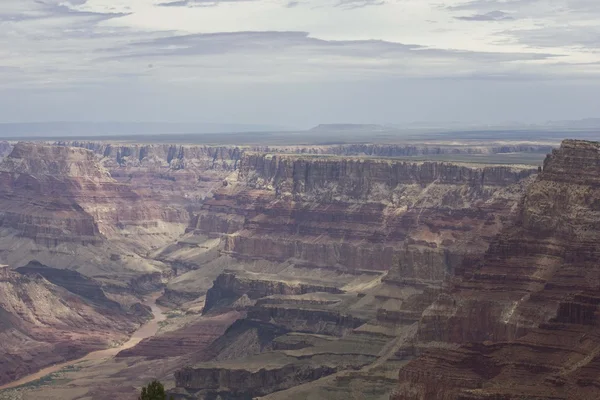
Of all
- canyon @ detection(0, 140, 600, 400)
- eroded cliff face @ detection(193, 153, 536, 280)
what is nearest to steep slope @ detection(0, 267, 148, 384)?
canyon @ detection(0, 140, 600, 400)

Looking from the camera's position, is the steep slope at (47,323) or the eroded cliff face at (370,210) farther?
the steep slope at (47,323)

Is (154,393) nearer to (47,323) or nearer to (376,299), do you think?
(376,299)

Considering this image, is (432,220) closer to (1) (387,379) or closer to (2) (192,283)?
(1) (387,379)

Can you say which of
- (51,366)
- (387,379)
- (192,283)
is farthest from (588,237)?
(192,283)

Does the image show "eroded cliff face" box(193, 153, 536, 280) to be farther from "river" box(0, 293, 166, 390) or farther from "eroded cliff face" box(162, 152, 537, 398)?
"river" box(0, 293, 166, 390)

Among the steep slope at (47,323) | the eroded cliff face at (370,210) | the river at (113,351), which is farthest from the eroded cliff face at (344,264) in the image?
the steep slope at (47,323)

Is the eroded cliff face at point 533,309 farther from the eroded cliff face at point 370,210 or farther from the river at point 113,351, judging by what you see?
the river at point 113,351
